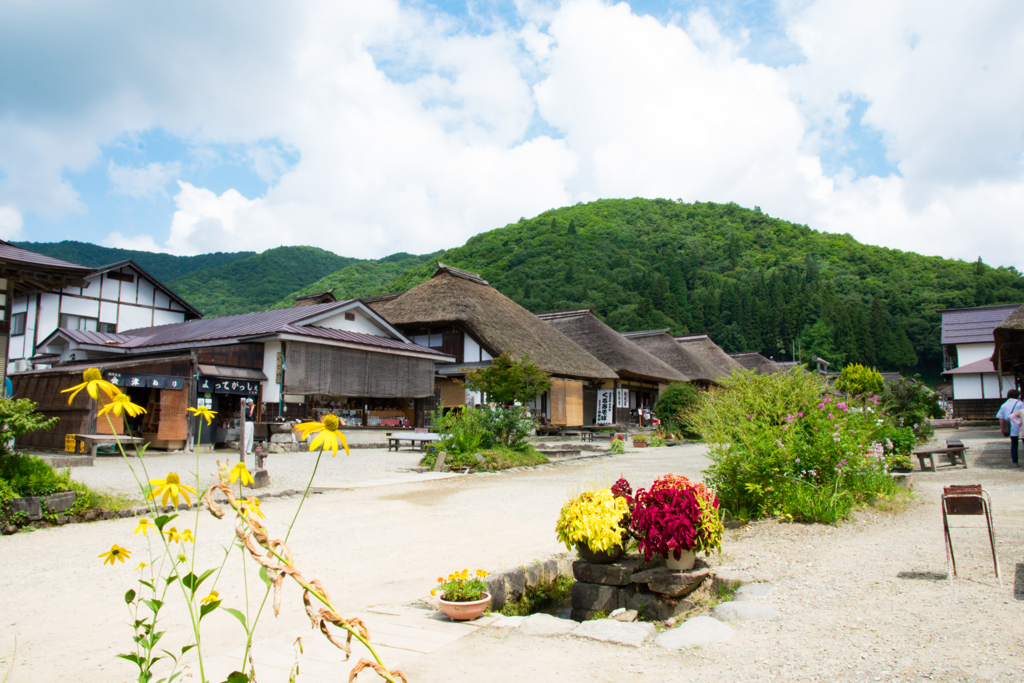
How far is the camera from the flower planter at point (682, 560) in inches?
195

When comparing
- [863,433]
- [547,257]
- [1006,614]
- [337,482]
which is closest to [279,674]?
[1006,614]

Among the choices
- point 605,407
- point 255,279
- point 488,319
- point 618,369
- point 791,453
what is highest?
point 255,279

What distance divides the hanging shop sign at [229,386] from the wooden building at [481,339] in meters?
7.49

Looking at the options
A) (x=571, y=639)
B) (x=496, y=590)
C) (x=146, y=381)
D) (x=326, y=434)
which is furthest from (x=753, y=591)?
(x=146, y=381)

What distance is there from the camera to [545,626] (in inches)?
162

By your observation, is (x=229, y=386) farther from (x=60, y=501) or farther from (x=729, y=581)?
(x=729, y=581)

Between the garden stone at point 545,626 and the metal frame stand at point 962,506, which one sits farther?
the metal frame stand at point 962,506

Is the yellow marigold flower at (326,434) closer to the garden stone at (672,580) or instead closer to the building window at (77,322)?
the garden stone at (672,580)

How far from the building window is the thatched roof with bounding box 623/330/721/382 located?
27.3 metres

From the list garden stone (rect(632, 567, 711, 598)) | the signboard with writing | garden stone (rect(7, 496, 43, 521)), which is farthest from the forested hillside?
garden stone (rect(632, 567, 711, 598))

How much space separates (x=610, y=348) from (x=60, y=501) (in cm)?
2600

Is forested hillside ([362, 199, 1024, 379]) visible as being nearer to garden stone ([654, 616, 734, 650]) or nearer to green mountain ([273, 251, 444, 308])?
green mountain ([273, 251, 444, 308])

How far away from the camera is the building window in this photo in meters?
25.4

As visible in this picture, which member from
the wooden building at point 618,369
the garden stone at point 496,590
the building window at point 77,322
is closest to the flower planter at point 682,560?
the garden stone at point 496,590
